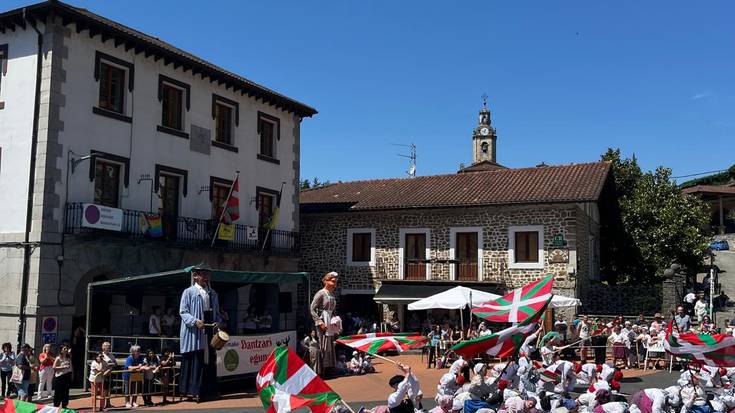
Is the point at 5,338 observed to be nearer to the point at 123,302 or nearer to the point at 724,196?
the point at 123,302

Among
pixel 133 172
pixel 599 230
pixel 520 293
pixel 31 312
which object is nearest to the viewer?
pixel 520 293

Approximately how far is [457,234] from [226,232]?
31.3ft

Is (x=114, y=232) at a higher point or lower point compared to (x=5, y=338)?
higher

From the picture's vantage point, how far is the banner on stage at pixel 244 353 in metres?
14.0

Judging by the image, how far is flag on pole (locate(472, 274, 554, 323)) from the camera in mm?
12062

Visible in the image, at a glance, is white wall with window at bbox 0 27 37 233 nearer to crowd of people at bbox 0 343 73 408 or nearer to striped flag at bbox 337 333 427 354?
crowd of people at bbox 0 343 73 408

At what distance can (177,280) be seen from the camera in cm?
1616

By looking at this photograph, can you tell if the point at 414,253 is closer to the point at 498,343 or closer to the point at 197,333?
the point at 197,333

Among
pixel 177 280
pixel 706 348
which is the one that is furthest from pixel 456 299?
pixel 706 348

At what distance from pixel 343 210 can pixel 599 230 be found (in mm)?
11648

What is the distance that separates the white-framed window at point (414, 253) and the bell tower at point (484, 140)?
49.2 m

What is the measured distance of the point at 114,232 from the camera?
19672 millimetres

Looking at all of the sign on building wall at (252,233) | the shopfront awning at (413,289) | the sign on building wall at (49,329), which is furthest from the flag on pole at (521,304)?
the shopfront awning at (413,289)

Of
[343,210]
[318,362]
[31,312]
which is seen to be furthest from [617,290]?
[31,312]
